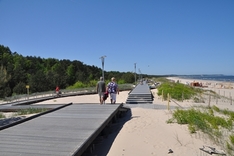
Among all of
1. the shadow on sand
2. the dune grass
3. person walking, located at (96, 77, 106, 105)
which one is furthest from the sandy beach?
person walking, located at (96, 77, 106, 105)

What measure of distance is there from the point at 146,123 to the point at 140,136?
175cm

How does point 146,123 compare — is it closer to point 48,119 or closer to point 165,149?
point 165,149

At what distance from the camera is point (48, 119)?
7.39 m

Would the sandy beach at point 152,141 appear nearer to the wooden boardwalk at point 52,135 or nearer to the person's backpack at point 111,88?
the wooden boardwalk at point 52,135

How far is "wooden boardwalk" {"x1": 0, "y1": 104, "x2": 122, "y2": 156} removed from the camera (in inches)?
171

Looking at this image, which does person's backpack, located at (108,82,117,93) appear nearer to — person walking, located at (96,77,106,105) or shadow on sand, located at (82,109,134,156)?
person walking, located at (96,77,106,105)

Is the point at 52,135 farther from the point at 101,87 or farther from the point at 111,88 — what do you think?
the point at 111,88

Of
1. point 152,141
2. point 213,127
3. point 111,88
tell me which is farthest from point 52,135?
point 111,88

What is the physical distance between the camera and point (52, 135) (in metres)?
5.43

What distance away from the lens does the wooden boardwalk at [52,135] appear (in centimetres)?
433

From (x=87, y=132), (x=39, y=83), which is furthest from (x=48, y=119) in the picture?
(x=39, y=83)

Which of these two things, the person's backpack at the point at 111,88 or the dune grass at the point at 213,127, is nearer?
the dune grass at the point at 213,127

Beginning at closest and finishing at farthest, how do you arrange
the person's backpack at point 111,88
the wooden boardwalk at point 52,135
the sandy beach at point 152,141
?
1. the wooden boardwalk at point 52,135
2. the sandy beach at point 152,141
3. the person's backpack at point 111,88

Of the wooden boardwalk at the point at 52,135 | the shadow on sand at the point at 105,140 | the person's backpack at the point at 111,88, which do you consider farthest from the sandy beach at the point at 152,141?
the person's backpack at the point at 111,88
